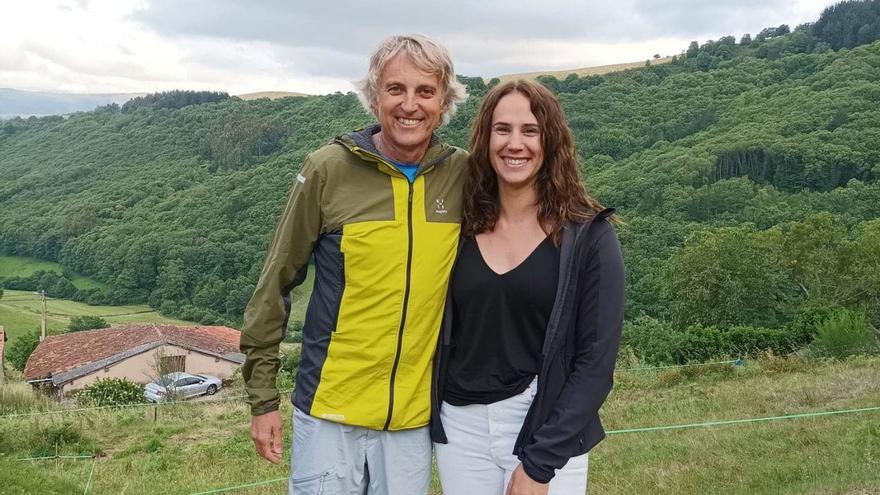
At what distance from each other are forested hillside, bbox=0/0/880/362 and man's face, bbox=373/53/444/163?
45.9ft

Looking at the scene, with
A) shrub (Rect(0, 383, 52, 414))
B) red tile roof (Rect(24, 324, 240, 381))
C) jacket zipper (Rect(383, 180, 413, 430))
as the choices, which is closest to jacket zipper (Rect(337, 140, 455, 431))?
jacket zipper (Rect(383, 180, 413, 430))

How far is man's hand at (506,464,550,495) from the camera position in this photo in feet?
6.30

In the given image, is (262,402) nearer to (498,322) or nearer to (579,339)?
(498,322)

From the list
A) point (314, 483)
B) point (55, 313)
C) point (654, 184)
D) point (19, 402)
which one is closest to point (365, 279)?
point (314, 483)

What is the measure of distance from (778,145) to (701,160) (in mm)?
6173

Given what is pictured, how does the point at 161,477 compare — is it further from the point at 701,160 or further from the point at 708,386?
the point at 701,160

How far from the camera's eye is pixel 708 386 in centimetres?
899

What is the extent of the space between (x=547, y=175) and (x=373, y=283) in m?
0.55

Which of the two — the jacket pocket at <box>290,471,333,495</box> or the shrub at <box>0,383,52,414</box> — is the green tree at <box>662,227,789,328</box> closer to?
the shrub at <box>0,383,52,414</box>

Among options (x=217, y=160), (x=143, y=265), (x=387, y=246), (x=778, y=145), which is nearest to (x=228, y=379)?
(x=387, y=246)

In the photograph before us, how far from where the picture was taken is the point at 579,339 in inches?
76.7

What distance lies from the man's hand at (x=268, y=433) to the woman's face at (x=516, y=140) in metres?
0.97

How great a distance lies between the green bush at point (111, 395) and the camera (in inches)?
638

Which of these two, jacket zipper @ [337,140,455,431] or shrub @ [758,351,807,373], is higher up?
jacket zipper @ [337,140,455,431]
